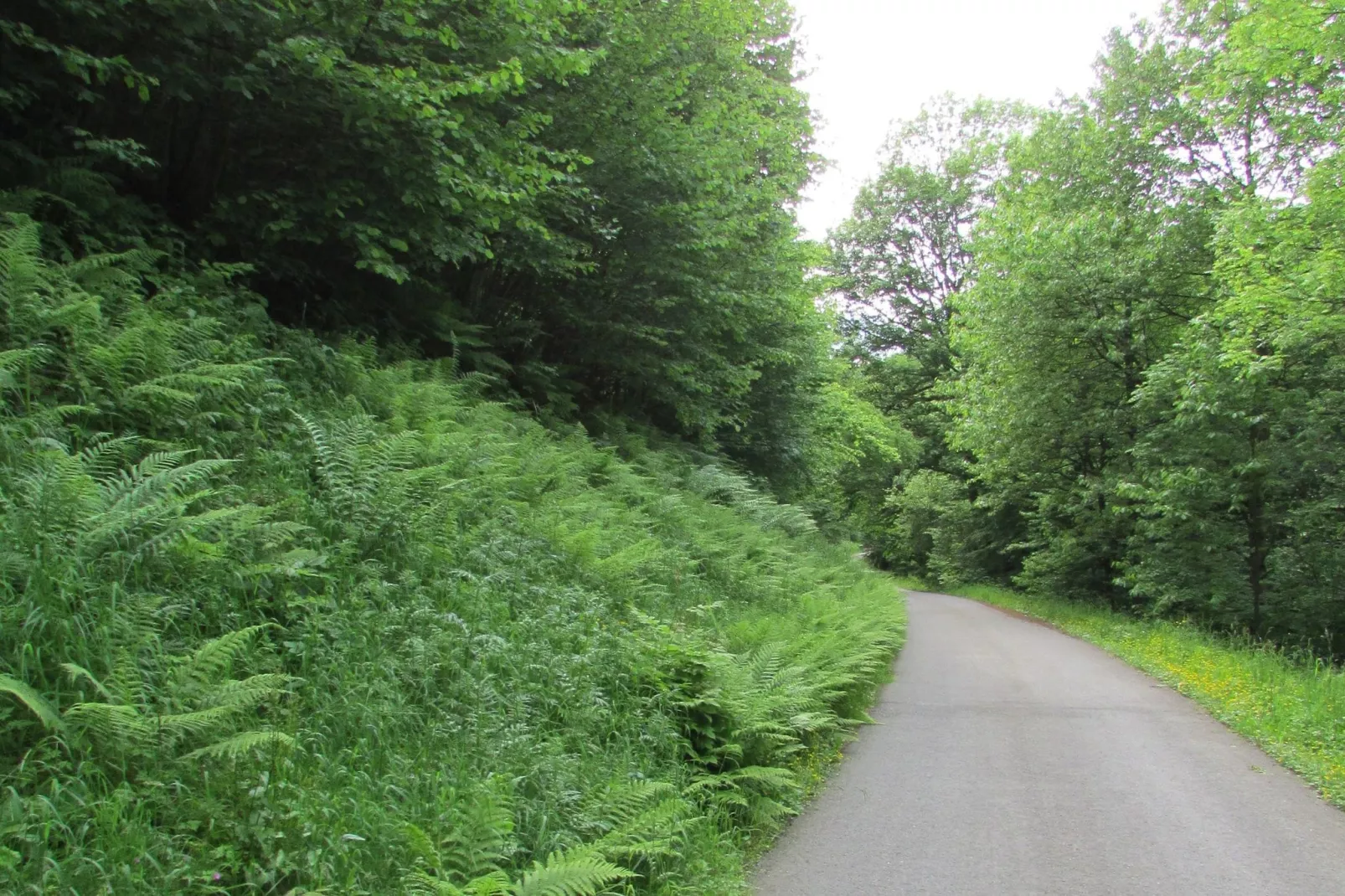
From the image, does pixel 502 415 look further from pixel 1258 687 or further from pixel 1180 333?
pixel 1180 333

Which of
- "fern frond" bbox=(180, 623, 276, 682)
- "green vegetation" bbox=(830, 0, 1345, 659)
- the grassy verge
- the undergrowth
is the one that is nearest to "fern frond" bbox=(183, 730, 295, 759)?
the undergrowth

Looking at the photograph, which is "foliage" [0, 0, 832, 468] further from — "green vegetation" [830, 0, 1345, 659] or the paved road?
"green vegetation" [830, 0, 1345, 659]

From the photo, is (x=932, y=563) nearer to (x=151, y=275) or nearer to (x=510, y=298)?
(x=510, y=298)

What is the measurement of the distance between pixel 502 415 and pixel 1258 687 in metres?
9.02

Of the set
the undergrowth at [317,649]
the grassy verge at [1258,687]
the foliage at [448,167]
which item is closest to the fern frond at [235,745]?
the undergrowth at [317,649]

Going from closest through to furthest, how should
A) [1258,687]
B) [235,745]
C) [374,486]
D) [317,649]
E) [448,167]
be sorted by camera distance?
[235,745]
[317,649]
[374,486]
[448,167]
[1258,687]

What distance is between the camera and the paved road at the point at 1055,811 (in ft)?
14.7

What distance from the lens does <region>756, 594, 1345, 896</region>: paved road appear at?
4.47 m

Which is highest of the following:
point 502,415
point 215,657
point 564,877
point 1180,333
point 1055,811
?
point 1180,333

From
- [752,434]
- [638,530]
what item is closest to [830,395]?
[752,434]

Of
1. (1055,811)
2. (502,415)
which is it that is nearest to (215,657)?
(1055,811)

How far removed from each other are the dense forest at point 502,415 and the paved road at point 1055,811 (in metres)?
0.50

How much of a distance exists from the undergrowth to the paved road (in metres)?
0.49

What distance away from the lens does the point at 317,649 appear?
4.23 m
